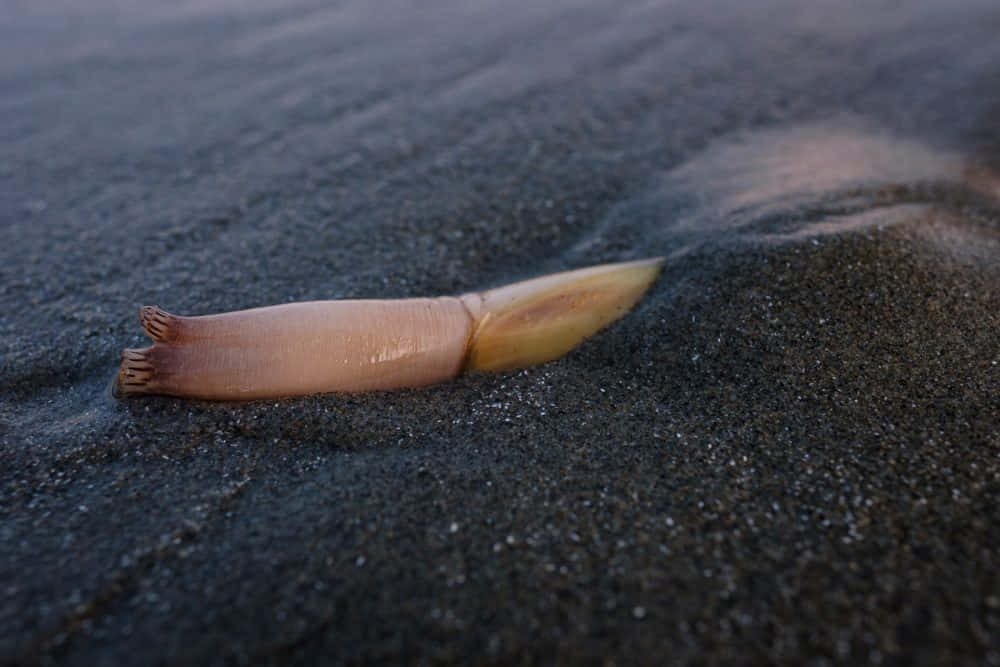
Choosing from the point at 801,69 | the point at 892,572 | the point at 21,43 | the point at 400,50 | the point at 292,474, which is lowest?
the point at 892,572

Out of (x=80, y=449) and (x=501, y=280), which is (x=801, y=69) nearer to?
(x=501, y=280)

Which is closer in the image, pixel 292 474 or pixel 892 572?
pixel 892 572

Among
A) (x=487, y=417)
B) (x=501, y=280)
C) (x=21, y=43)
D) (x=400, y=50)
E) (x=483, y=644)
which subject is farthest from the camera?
(x=21, y=43)

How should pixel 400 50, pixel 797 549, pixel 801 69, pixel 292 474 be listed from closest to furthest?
pixel 797 549 < pixel 292 474 < pixel 801 69 < pixel 400 50

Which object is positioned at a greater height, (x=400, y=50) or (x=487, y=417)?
(x=400, y=50)

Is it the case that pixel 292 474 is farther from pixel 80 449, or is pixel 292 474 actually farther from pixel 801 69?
pixel 801 69

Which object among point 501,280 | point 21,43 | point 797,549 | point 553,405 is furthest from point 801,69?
point 21,43
